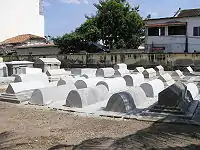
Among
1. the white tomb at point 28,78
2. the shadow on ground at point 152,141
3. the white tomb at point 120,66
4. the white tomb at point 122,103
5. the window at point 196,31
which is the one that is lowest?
the shadow on ground at point 152,141

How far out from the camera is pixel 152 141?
6738 mm

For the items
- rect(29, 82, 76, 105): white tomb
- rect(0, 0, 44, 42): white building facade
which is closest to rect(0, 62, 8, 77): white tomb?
rect(29, 82, 76, 105): white tomb

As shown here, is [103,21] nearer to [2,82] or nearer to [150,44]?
[150,44]

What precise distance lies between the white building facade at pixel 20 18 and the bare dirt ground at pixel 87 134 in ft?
132

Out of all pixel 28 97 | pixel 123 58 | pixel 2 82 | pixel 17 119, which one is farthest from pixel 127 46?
pixel 17 119

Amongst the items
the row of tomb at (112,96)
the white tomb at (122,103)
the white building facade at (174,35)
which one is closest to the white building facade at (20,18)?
the white building facade at (174,35)

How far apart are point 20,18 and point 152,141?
45.6 metres

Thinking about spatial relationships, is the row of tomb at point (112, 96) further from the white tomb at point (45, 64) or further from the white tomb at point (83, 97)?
the white tomb at point (45, 64)

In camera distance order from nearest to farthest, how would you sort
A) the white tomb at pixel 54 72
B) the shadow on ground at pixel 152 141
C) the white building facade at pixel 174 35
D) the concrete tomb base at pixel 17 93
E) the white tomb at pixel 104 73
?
the shadow on ground at pixel 152 141
the concrete tomb base at pixel 17 93
the white tomb at pixel 54 72
the white tomb at pixel 104 73
the white building facade at pixel 174 35

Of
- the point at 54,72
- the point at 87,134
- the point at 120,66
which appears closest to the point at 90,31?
the point at 120,66

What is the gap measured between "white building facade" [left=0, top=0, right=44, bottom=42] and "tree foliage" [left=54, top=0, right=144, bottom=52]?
12.4 metres

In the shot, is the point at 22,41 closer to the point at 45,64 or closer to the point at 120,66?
the point at 45,64

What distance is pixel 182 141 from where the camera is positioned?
22.1 feet

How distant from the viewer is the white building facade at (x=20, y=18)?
46.9 metres
